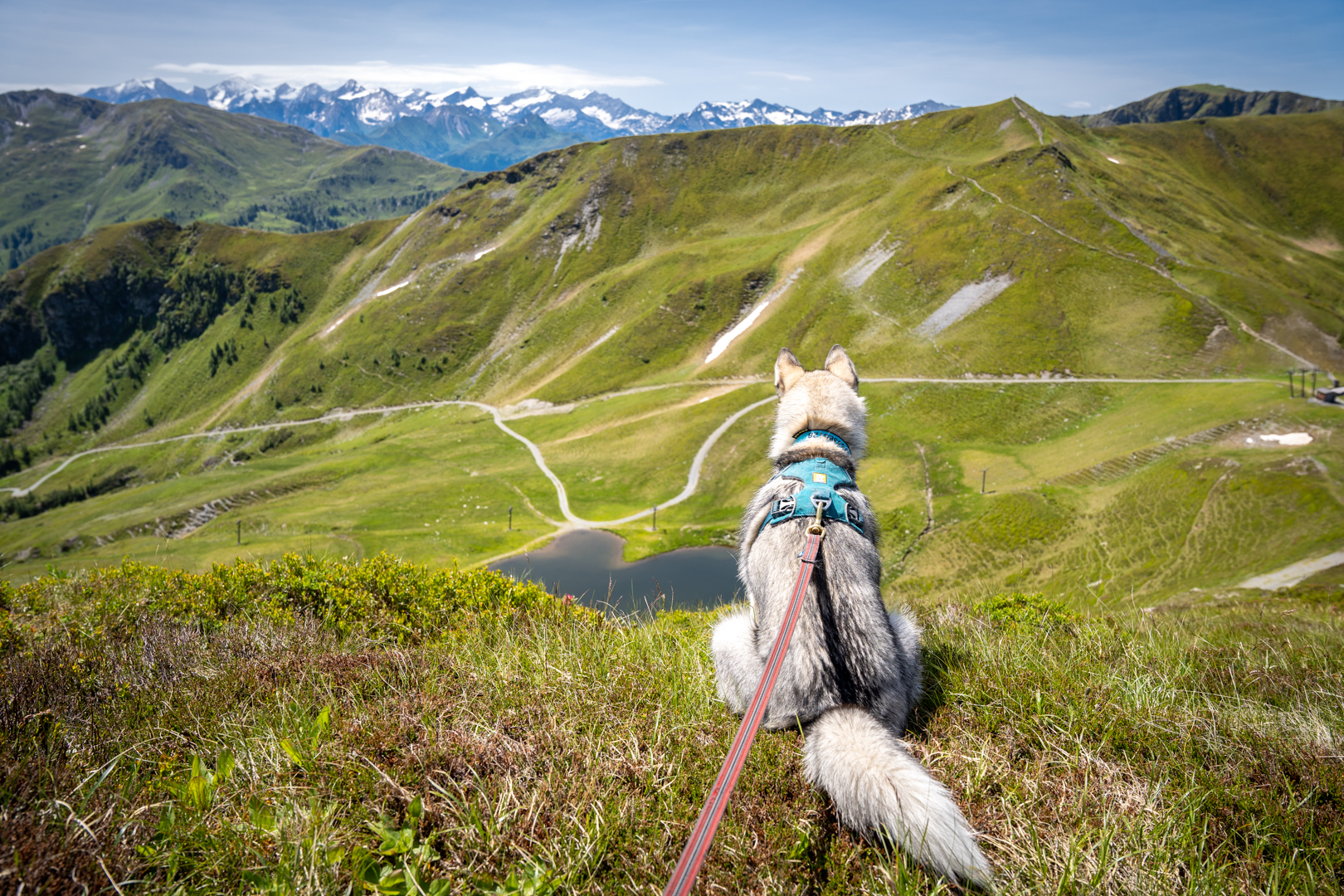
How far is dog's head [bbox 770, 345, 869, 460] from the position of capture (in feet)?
27.0

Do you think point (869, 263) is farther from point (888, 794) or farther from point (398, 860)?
point (398, 860)

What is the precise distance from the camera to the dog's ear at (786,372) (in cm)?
955

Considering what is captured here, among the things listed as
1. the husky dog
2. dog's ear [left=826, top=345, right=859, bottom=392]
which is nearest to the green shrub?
the husky dog

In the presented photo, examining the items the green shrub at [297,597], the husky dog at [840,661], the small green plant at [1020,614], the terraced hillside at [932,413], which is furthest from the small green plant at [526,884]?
the terraced hillside at [932,413]

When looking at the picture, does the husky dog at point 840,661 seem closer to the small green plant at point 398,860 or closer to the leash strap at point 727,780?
the leash strap at point 727,780

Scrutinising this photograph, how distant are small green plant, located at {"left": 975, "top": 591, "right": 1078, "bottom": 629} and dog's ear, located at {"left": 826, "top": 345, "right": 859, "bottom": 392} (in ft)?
13.8

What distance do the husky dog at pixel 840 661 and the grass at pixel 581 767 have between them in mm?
233

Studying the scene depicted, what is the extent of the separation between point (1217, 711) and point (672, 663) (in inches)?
191

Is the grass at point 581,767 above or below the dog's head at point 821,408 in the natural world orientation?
below

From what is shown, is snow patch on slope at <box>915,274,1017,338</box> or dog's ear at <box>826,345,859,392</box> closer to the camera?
dog's ear at <box>826,345,859,392</box>

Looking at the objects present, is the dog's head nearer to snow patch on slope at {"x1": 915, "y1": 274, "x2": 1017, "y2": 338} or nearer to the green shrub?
the green shrub

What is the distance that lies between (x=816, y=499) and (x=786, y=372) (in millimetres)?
3986

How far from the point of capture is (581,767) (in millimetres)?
4391

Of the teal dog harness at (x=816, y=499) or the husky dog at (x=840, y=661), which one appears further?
the teal dog harness at (x=816, y=499)
